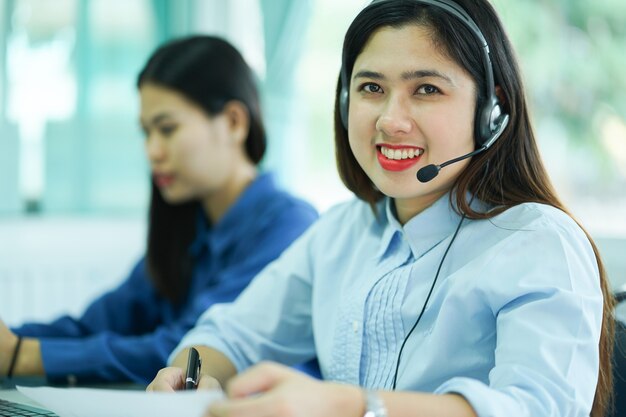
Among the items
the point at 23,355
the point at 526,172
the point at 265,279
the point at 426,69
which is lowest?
the point at 23,355

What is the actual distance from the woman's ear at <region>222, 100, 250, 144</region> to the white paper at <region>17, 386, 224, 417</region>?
3.61 feet

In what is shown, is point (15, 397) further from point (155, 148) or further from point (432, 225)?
point (155, 148)

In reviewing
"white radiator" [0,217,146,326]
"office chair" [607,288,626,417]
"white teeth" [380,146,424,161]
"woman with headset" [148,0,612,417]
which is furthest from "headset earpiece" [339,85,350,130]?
"white radiator" [0,217,146,326]

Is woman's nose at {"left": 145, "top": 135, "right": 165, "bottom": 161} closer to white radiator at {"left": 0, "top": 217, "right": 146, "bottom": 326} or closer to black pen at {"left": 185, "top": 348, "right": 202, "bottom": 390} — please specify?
black pen at {"left": 185, "top": 348, "right": 202, "bottom": 390}

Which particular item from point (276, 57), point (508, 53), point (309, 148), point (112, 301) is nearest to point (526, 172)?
point (508, 53)

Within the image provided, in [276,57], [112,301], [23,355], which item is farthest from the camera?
[276,57]

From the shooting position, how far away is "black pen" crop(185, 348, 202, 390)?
3.57 ft

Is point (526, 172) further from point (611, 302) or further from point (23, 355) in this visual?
point (23, 355)

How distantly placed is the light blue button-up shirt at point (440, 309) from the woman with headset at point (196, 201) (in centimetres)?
35

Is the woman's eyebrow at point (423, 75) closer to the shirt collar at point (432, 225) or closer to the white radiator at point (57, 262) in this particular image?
the shirt collar at point (432, 225)

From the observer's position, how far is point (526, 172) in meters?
1.10

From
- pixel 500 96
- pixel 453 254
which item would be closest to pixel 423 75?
pixel 500 96

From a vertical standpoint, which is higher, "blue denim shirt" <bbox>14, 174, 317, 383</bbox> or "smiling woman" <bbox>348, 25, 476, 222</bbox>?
"smiling woman" <bbox>348, 25, 476, 222</bbox>

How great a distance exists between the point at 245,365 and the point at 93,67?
201 cm
